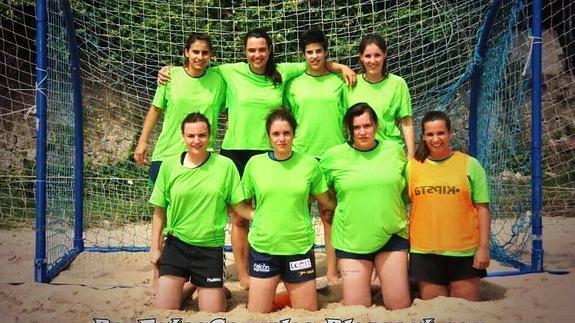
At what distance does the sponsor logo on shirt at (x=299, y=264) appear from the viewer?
330cm

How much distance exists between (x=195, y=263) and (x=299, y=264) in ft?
2.03

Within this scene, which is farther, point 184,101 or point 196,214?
point 184,101

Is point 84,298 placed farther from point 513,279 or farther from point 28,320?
point 513,279

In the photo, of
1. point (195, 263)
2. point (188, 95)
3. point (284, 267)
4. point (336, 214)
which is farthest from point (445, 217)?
point (188, 95)

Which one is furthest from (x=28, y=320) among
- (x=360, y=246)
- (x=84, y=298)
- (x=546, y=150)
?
(x=546, y=150)

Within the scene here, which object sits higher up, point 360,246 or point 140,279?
point 360,246

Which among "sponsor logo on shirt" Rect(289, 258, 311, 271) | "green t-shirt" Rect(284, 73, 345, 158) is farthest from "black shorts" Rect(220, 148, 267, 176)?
"sponsor logo on shirt" Rect(289, 258, 311, 271)

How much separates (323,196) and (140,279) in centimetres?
183

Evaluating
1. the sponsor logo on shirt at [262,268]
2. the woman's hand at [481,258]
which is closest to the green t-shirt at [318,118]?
the sponsor logo on shirt at [262,268]

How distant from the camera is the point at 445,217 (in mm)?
3270

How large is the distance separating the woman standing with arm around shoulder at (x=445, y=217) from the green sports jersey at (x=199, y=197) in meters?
1.07

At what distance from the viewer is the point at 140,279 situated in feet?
14.5

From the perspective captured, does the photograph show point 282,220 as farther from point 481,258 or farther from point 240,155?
point 481,258

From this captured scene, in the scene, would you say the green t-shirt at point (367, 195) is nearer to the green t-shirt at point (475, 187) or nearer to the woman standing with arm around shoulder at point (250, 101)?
the green t-shirt at point (475, 187)
